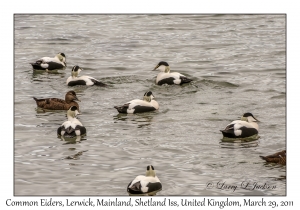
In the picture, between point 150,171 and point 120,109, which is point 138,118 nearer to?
point 120,109

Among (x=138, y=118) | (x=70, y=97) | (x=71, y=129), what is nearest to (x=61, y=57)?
(x=70, y=97)

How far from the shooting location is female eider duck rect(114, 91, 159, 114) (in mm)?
19547

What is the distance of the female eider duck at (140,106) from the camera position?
1955cm

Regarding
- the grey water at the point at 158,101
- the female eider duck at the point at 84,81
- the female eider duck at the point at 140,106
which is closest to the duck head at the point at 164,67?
the grey water at the point at 158,101

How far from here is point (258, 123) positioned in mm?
18703

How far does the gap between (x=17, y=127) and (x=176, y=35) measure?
13.3m

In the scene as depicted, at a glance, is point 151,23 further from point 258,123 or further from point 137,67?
point 258,123

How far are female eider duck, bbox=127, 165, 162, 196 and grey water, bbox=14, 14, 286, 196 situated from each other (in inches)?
8.2

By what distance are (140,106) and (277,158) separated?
4.96 metres

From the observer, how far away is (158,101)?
2100 cm

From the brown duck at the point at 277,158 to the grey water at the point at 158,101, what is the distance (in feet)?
0.38

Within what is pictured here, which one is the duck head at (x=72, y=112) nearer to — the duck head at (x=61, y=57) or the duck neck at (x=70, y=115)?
the duck neck at (x=70, y=115)

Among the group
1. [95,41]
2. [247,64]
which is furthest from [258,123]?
[95,41]

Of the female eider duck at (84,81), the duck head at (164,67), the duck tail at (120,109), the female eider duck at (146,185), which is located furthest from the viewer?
the duck head at (164,67)
